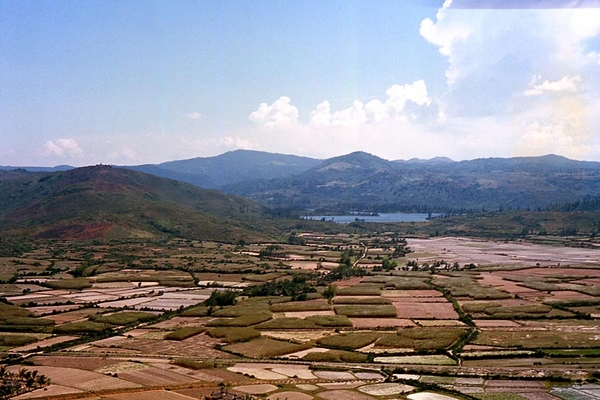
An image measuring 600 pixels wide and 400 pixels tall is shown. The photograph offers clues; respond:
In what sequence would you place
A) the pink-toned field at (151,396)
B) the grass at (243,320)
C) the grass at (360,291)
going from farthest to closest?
the grass at (360,291) < the grass at (243,320) < the pink-toned field at (151,396)

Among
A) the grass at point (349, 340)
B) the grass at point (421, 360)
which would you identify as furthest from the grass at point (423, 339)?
the grass at point (421, 360)

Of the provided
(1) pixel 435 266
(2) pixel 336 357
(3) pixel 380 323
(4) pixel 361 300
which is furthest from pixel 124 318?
(1) pixel 435 266

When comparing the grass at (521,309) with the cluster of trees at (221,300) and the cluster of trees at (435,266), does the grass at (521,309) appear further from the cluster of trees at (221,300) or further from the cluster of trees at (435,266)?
the cluster of trees at (435,266)

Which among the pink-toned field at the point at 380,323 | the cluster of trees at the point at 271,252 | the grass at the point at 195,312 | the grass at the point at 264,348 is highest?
the cluster of trees at the point at 271,252

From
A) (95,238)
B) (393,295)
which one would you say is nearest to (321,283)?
(393,295)

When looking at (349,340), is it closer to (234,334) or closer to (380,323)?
(380,323)

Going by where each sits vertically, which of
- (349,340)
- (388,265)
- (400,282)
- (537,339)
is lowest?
(349,340)

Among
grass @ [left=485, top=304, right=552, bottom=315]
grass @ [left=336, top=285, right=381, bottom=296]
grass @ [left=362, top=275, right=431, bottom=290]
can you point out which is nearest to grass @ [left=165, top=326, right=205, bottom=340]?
grass @ [left=336, top=285, right=381, bottom=296]

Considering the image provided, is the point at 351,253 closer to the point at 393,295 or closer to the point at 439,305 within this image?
the point at 393,295
